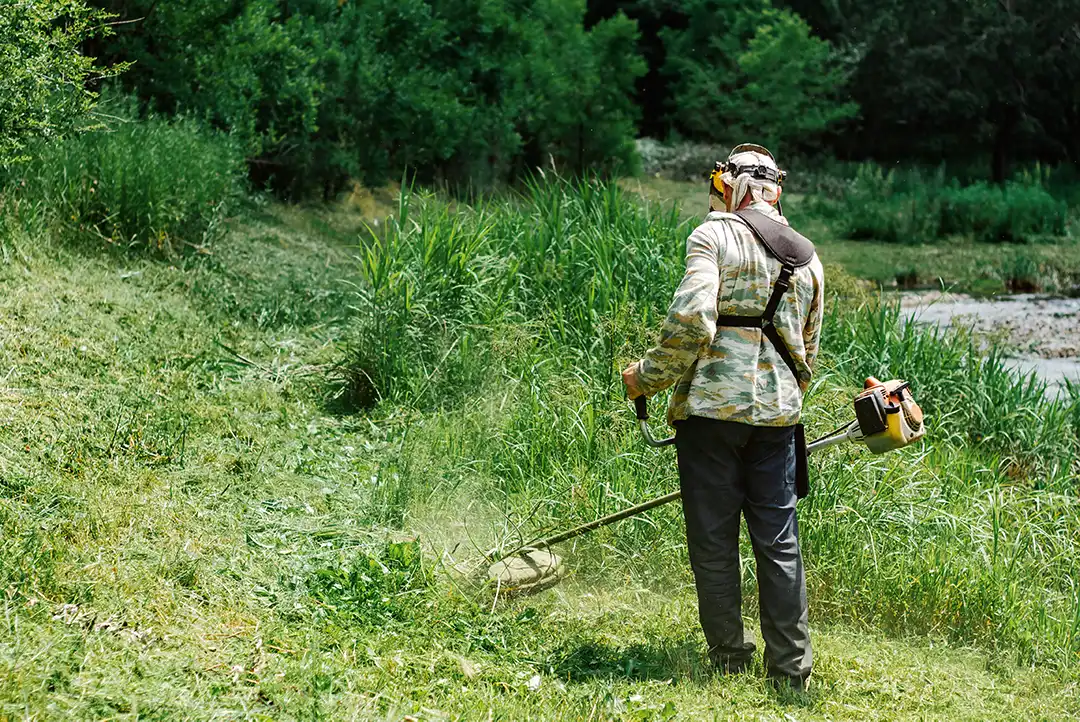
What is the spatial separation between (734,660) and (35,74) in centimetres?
503

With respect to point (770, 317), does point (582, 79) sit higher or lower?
lower

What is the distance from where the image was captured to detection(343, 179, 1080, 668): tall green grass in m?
4.98

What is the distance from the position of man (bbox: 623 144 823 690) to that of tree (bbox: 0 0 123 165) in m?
4.23

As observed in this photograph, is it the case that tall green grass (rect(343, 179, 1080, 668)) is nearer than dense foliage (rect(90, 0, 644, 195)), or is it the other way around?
tall green grass (rect(343, 179, 1080, 668))

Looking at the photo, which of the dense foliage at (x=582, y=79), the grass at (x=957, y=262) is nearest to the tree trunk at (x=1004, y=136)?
the dense foliage at (x=582, y=79)

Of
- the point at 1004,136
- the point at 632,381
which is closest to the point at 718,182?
the point at 632,381

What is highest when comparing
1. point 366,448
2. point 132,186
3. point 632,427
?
point 132,186

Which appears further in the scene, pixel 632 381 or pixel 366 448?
pixel 366 448

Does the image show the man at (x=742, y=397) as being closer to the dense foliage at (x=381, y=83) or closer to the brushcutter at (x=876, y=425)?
→ the brushcutter at (x=876, y=425)

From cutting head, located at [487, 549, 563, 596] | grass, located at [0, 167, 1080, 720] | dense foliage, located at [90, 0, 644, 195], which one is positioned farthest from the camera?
dense foliage, located at [90, 0, 644, 195]

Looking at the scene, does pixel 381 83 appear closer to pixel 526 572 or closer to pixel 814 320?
pixel 526 572

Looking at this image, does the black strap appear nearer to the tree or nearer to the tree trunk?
the tree

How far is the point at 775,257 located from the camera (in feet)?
12.7

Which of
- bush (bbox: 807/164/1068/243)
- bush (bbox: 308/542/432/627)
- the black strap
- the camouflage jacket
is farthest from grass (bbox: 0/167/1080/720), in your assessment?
bush (bbox: 807/164/1068/243)
